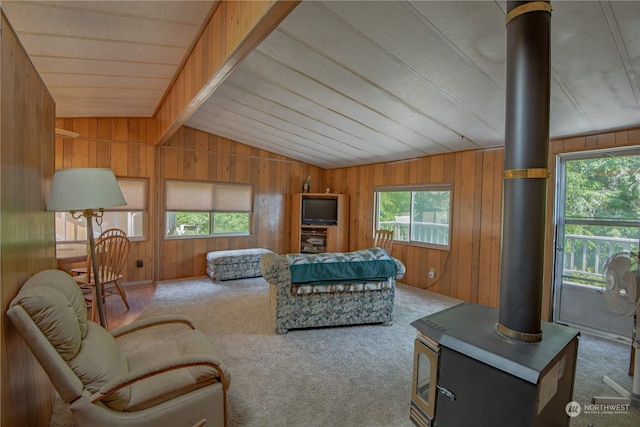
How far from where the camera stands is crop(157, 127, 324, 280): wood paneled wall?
4973 millimetres

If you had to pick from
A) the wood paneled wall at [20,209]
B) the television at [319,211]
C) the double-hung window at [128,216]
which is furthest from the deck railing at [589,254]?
the double-hung window at [128,216]

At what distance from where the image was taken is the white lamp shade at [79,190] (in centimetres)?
177

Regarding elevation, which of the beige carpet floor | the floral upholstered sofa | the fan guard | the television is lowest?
the beige carpet floor

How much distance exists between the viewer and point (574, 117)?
2.68 m

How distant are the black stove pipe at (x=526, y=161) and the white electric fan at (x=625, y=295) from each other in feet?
4.55

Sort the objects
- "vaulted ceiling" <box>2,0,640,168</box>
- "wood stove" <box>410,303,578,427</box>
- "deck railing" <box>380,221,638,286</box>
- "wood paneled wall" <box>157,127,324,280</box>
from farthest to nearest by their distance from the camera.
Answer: "wood paneled wall" <box>157,127,324,280</box>, "deck railing" <box>380,221,638,286</box>, "vaulted ceiling" <box>2,0,640,168</box>, "wood stove" <box>410,303,578,427</box>

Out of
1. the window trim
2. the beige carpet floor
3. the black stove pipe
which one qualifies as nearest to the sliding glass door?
the beige carpet floor

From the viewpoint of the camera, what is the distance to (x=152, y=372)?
1352 mm

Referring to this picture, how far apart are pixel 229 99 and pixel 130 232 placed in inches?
111

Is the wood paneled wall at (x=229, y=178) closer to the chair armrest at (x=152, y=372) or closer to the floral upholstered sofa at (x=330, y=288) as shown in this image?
the floral upholstered sofa at (x=330, y=288)

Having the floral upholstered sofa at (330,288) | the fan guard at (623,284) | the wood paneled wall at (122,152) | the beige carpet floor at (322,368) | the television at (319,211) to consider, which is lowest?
the beige carpet floor at (322,368)

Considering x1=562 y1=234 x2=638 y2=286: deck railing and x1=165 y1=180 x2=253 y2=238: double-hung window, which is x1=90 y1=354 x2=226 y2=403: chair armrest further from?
x1=165 y1=180 x2=253 y2=238: double-hung window

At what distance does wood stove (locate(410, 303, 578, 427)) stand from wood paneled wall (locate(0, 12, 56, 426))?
174 cm

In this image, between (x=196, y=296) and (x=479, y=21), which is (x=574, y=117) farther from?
(x=196, y=296)
